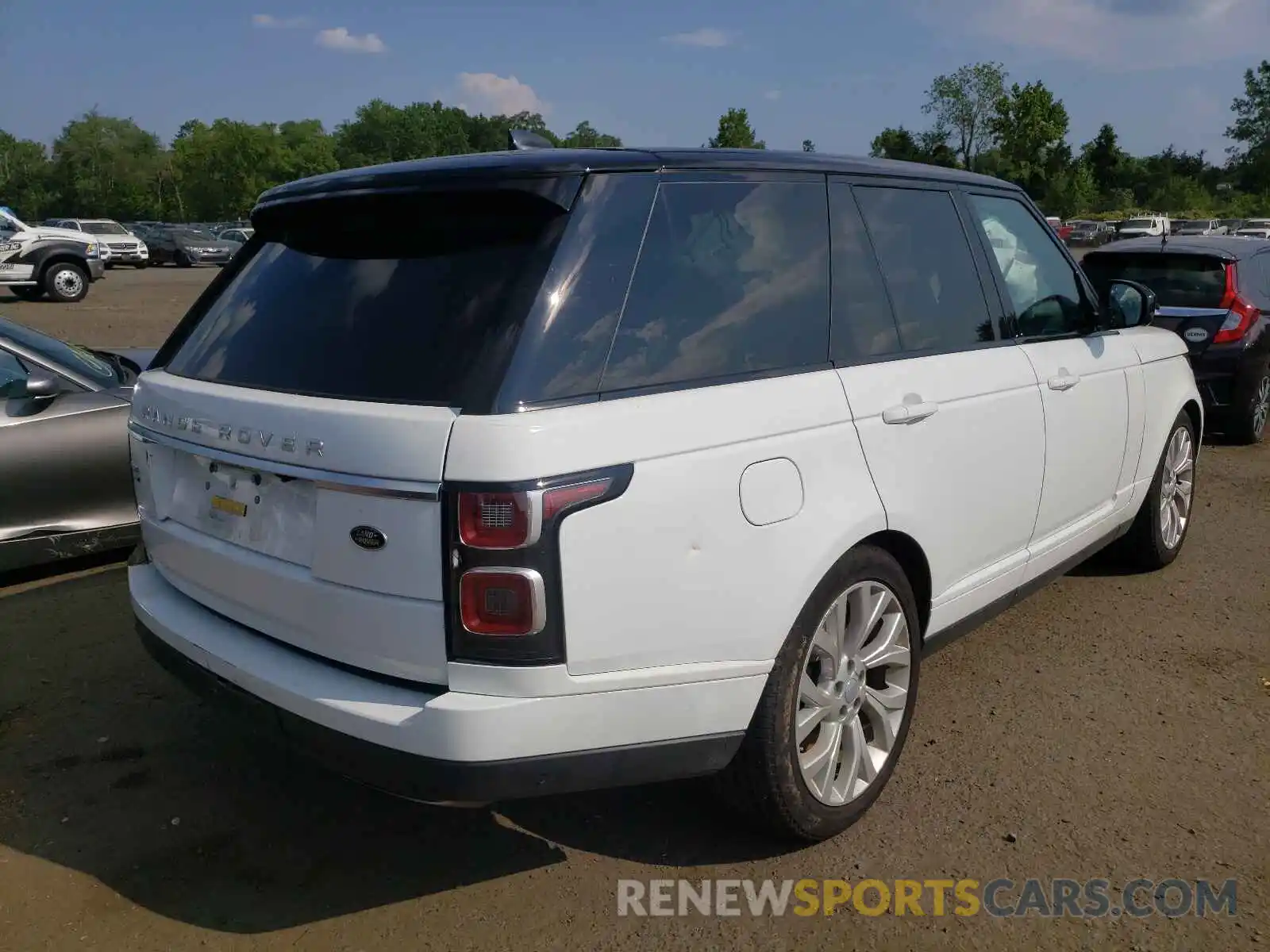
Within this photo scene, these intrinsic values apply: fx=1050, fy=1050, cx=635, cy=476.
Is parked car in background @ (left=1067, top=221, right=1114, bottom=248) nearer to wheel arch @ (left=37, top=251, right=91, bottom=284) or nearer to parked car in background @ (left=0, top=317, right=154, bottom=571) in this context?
wheel arch @ (left=37, top=251, right=91, bottom=284)

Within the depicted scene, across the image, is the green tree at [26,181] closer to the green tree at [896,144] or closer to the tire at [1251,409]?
the green tree at [896,144]

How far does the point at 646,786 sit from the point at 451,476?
5.06 feet

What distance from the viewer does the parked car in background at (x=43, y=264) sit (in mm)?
21453

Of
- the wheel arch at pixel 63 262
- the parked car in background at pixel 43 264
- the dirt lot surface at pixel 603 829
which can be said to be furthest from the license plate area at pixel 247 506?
the wheel arch at pixel 63 262

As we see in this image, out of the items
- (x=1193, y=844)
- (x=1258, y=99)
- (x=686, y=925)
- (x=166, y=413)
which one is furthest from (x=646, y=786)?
(x=1258, y=99)

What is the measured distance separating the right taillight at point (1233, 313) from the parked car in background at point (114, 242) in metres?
36.5

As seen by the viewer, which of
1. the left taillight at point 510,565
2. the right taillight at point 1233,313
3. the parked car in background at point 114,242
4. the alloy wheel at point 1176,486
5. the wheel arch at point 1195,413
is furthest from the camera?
the parked car in background at point 114,242

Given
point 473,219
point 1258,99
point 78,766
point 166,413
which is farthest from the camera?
point 1258,99

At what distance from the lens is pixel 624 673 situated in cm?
241

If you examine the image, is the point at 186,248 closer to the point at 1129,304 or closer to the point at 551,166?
the point at 1129,304

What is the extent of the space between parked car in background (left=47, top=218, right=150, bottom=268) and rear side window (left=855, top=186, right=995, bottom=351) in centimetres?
3848

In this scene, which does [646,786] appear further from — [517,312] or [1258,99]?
[1258,99]

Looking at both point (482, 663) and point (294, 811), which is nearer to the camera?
point (482, 663)

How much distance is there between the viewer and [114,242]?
3759 centimetres
